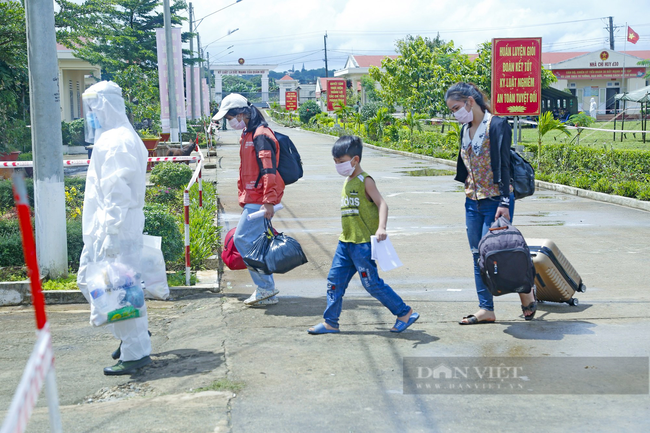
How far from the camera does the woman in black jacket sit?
5.45m

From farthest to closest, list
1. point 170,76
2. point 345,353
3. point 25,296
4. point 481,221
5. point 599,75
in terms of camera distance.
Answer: point 599,75, point 170,76, point 25,296, point 481,221, point 345,353

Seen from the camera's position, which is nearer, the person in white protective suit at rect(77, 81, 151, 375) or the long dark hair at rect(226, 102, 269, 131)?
the person in white protective suit at rect(77, 81, 151, 375)

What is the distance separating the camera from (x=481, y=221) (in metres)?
5.71

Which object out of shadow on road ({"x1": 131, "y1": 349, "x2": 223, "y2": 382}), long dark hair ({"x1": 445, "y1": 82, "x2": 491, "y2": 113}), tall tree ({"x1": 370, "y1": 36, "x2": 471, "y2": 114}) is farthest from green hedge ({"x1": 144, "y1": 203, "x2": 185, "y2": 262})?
tall tree ({"x1": 370, "y1": 36, "x2": 471, "y2": 114})

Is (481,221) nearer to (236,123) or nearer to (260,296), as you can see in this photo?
(260,296)

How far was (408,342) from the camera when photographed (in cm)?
530

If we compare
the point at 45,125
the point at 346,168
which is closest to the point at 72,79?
the point at 45,125

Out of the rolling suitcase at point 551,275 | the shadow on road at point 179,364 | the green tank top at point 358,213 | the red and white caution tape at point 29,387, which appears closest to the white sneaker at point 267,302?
the shadow on road at point 179,364

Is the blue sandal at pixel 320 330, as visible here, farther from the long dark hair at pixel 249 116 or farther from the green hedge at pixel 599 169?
the green hedge at pixel 599 169

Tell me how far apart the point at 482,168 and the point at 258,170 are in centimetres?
209

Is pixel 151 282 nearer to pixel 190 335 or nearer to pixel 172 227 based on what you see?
pixel 190 335

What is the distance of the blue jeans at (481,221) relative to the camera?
18.4 feet

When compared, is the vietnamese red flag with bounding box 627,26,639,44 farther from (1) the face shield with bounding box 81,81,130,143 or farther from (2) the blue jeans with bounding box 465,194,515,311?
(1) the face shield with bounding box 81,81,130,143

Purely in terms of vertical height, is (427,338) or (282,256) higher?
(282,256)
